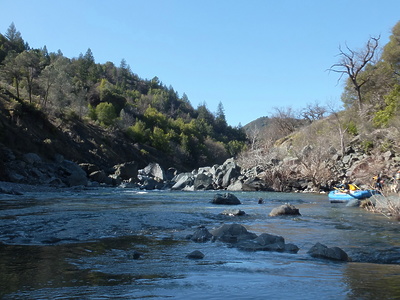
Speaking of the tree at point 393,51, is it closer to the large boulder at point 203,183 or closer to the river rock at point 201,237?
the large boulder at point 203,183

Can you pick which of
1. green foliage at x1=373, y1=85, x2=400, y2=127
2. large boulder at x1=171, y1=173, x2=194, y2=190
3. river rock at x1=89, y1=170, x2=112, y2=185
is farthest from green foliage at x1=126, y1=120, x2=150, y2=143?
green foliage at x1=373, y1=85, x2=400, y2=127

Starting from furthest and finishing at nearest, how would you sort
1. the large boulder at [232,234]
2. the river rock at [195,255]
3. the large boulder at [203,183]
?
the large boulder at [203,183], the large boulder at [232,234], the river rock at [195,255]

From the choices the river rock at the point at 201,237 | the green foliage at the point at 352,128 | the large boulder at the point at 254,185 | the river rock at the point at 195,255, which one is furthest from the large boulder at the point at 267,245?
the green foliage at the point at 352,128

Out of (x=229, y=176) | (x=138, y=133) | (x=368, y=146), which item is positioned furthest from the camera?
(x=138, y=133)

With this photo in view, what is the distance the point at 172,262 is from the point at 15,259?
258 centimetres

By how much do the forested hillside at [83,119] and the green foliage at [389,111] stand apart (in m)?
32.0

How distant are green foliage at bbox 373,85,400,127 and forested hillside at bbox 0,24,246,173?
31990 mm

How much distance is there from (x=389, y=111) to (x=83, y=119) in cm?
4939

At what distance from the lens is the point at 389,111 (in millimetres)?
35312

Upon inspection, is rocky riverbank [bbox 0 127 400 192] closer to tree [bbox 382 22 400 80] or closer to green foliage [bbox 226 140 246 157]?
tree [bbox 382 22 400 80]

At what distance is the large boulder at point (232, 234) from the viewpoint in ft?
29.6

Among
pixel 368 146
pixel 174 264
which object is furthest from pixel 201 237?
pixel 368 146

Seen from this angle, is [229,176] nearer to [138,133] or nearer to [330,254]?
[330,254]

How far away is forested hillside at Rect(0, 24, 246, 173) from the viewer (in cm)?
4512
